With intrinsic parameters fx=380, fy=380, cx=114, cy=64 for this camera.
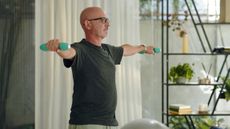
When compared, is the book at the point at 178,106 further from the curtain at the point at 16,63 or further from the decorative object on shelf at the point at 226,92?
the curtain at the point at 16,63

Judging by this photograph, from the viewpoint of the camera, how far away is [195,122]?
4.03 metres

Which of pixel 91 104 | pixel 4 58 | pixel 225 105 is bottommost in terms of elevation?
pixel 225 105

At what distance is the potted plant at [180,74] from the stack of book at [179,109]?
24cm

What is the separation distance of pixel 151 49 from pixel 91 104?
0.66 metres

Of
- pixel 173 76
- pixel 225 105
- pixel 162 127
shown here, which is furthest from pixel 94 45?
pixel 225 105

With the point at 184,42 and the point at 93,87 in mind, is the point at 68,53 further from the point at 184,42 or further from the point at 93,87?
the point at 184,42

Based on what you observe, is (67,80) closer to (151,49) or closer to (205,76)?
(151,49)

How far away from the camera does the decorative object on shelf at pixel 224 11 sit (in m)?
4.01

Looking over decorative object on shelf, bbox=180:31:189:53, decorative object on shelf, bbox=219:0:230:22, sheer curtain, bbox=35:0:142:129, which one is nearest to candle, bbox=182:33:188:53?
decorative object on shelf, bbox=180:31:189:53

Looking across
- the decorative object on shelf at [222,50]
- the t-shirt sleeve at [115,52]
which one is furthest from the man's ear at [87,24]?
the decorative object on shelf at [222,50]

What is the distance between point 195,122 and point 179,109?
467 mm

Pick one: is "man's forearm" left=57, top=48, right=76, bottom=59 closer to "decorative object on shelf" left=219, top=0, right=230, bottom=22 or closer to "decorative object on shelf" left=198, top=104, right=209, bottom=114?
"decorative object on shelf" left=198, top=104, right=209, bottom=114

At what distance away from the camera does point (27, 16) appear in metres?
3.28

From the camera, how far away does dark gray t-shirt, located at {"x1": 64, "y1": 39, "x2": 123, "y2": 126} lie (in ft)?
7.13
